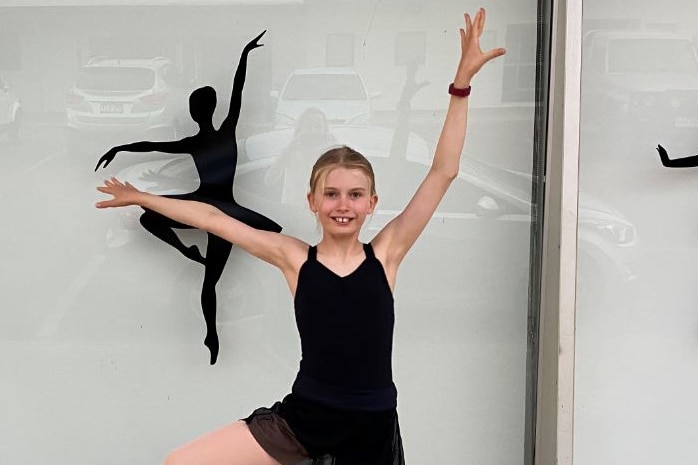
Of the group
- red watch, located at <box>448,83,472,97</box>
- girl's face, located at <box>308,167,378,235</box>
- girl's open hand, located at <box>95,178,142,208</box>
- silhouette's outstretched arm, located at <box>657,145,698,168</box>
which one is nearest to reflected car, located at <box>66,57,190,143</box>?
girl's open hand, located at <box>95,178,142,208</box>

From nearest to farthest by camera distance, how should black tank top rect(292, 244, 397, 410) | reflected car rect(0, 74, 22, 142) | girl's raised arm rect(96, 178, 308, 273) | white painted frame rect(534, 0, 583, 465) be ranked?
black tank top rect(292, 244, 397, 410), girl's raised arm rect(96, 178, 308, 273), white painted frame rect(534, 0, 583, 465), reflected car rect(0, 74, 22, 142)

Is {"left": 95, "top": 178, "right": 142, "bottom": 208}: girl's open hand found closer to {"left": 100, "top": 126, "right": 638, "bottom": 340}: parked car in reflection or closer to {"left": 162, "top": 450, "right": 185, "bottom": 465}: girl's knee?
→ {"left": 100, "top": 126, "right": 638, "bottom": 340}: parked car in reflection

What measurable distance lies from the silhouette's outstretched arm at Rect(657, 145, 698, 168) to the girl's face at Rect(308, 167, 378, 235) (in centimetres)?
115

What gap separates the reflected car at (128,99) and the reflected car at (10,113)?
17cm

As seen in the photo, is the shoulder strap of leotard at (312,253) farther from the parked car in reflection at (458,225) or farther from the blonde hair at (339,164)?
the parked car in reflection at (458,225)

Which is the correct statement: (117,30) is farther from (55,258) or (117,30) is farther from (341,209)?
(341,209)

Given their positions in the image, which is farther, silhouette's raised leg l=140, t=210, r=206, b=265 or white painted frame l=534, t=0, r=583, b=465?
silhouette's raised leg l=140, t=210, r=206, b=265

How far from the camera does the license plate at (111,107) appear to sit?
3.15 meters

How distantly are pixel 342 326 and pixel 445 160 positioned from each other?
0.48m

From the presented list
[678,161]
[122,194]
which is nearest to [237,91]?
[122,194]

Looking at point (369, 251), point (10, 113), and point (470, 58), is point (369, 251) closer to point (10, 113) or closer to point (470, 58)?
point (470, 58)

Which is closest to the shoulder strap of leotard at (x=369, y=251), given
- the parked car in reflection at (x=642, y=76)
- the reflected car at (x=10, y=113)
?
the parked car in reflection at (x=642, y=76)

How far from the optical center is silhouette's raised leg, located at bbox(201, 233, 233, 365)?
313cm

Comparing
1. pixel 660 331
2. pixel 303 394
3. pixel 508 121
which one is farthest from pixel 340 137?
pixel 660 331
